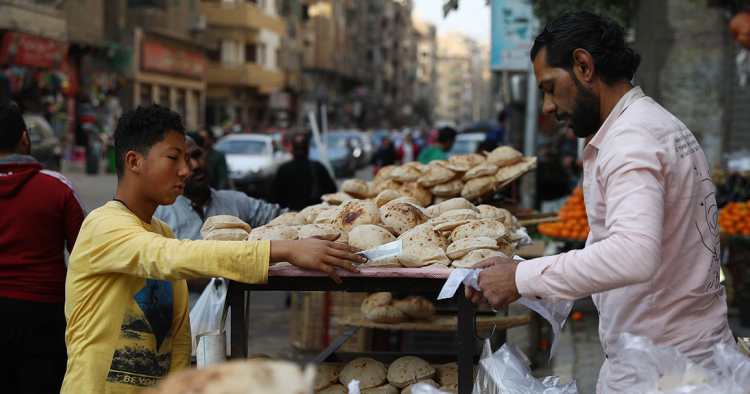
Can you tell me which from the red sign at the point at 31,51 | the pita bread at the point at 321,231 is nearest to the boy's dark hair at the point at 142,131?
the pita bread at the point at 321,231

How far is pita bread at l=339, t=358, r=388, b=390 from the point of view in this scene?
2926mm

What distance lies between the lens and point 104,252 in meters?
2.07

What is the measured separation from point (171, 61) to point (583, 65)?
32.9 metres

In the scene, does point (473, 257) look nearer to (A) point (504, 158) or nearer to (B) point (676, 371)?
(B) point (676, 371)

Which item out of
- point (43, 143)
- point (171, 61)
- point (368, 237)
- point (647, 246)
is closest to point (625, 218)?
point (647, 246)

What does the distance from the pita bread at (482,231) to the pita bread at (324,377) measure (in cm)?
90

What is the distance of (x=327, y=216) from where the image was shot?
3180mm

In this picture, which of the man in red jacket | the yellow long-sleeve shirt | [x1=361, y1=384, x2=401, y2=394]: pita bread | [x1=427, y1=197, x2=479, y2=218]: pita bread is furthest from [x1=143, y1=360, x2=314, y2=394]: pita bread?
the man in red jacket

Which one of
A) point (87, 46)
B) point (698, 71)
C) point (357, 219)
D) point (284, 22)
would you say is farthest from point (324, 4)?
point (357, 219)

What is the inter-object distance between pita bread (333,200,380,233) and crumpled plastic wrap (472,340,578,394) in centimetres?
72

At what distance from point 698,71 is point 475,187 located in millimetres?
4689

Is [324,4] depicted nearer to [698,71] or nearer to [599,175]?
[698,71]

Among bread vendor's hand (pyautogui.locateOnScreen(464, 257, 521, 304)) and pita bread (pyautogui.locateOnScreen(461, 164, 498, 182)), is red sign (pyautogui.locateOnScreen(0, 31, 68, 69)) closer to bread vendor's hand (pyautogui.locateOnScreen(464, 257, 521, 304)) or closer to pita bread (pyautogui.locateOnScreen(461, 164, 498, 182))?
pita bread (pyautogui.locateOnScreen(461, 164, 498, 182))

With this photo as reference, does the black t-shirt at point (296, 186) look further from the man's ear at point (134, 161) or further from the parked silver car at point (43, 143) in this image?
the parked silver car at point (43, 143)
